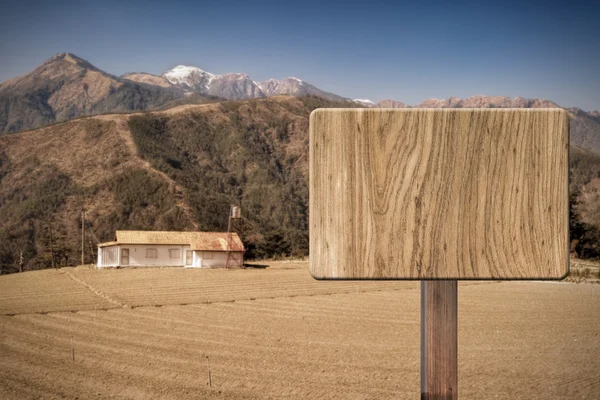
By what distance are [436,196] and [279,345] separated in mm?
12963

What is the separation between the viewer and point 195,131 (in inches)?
5719

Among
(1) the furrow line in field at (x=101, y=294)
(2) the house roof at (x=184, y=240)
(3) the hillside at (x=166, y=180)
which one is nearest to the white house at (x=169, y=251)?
(2) the house roof at (x=184, y=240)

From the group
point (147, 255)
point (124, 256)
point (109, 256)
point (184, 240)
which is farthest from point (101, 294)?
point (109, 256)

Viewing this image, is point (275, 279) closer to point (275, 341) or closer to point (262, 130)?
point (275, 341)

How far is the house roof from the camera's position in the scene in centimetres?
4288

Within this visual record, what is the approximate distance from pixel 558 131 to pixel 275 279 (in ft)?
107

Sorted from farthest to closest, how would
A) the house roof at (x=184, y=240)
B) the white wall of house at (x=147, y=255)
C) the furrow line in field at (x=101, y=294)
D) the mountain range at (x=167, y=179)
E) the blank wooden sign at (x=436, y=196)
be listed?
the mountain range at (x=167, y=179) → the house roof at (x=184, y=240) → the white wall of house at (x=147, y=255) → the furrow line in field at (x=101, y=294) → the blank wooden sign at (x=436, y=196)

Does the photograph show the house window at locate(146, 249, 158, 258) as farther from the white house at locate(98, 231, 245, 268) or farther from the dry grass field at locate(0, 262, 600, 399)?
the dry grass field at locate(0, 262, 600, 399)

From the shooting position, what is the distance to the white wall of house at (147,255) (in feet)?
139

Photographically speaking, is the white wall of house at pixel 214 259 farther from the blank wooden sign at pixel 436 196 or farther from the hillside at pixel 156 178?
the blank wooden sign at pixel 436 196

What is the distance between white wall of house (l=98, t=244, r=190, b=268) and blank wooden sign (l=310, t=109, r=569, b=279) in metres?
43.5

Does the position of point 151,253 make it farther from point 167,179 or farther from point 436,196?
point 167,179

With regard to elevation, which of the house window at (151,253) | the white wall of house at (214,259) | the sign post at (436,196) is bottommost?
the white wall of house at (214,259)

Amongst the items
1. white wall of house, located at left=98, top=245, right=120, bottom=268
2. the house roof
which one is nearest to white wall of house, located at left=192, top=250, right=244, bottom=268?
the house roof
